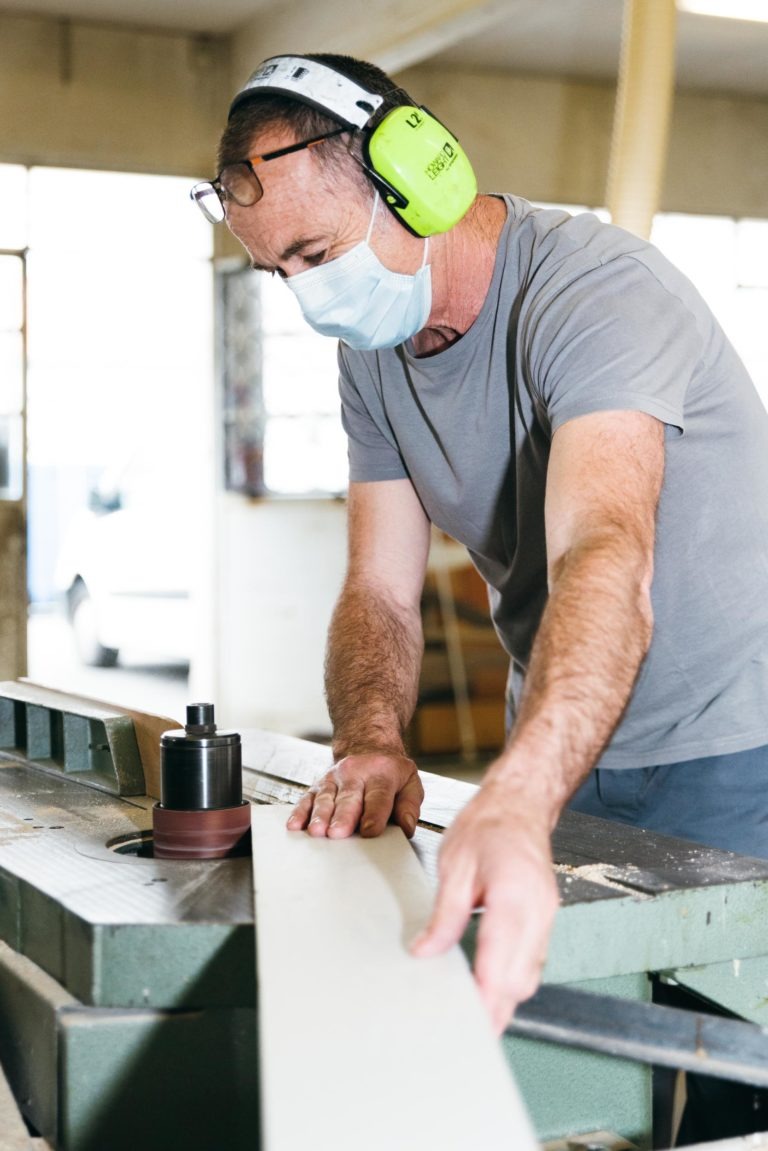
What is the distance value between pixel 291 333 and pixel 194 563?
125 cm

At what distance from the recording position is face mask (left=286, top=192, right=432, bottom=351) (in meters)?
1.52

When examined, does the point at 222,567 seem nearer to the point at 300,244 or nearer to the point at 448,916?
the point at 300,244

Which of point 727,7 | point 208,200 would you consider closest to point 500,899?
point 208,200

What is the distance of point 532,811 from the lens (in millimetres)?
899

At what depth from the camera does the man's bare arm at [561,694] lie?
2.70 ft

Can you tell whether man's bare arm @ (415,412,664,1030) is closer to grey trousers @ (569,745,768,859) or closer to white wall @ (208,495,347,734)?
grey trousers @ (569,745,768,859)

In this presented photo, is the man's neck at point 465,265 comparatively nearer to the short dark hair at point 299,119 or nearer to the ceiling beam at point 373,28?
the short dark hair at point 299,119

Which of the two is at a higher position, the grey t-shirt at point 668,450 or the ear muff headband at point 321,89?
the ear muff headband at point 321,89

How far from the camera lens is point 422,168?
1435 mm

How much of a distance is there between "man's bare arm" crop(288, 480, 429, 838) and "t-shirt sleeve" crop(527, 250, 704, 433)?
432mm

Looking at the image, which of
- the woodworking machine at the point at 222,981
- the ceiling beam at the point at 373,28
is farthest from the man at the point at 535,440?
the ceiling beam at the point at 373,28

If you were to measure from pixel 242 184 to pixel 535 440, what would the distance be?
47cm

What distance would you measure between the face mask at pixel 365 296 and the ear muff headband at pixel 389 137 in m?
0.05

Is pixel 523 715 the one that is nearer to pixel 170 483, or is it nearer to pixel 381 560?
pixel 381 560
